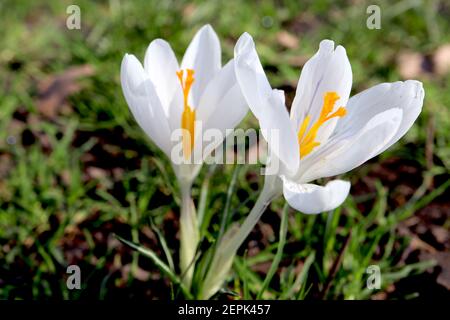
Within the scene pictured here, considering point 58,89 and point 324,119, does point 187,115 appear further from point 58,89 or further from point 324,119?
point 58,89

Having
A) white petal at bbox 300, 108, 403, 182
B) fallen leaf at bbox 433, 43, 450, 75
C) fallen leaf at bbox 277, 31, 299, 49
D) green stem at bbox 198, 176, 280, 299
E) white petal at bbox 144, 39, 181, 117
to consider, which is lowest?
green stem at bbox 198, 176, 280, 299

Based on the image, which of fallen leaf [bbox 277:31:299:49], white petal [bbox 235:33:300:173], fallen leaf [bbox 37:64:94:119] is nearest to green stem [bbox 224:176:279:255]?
white petal [bbox 235:33:300:173]

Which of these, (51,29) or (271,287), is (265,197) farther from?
(51,29)

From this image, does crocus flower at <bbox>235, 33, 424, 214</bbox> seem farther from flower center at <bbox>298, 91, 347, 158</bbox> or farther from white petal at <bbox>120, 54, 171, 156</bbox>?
white petal at <bbox>120, 54, 171, 156</bbox>

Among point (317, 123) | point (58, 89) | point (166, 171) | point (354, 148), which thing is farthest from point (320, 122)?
point (58, 89)

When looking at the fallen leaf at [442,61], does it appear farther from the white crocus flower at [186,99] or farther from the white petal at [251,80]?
the white petal at [251,80]

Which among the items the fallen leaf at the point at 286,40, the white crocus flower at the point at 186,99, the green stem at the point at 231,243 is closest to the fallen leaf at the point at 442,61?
the fallen leaf at the point at 286,40
